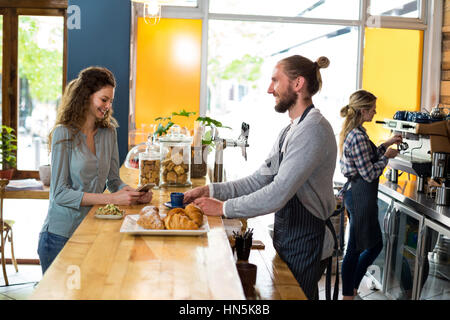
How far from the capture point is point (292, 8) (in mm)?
5984

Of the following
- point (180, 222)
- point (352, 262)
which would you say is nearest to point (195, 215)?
point (180, 222)

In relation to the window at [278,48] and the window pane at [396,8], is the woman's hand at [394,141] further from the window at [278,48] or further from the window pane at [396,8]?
the window pane at [396,8]

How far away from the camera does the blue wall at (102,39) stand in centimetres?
510

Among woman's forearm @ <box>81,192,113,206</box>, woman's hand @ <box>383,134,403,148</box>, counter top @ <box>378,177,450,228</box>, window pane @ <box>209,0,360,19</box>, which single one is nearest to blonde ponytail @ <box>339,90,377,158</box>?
woman's hand @ <box>383,134,403,148</box>

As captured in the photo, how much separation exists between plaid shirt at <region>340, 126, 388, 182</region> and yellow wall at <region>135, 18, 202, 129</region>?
207cm

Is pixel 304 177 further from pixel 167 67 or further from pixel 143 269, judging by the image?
pixel 167 67

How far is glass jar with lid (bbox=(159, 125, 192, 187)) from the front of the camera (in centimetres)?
312

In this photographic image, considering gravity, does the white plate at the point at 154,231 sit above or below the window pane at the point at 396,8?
below

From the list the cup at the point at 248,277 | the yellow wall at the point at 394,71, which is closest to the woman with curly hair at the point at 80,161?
the cup at the point at 248,277

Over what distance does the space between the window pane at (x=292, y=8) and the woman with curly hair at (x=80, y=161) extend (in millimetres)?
3395

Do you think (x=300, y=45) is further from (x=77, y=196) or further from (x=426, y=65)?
(x=77, y=196)

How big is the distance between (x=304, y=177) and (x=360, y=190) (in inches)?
84.9

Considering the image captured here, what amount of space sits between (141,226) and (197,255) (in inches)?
13.9

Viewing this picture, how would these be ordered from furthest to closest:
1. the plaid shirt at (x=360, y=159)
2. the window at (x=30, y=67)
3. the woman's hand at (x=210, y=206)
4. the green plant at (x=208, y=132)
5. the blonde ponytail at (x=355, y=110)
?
the window at (x=30, y=67)
the blonde ponytail at (x=355, y=110)
the plaid shirt at (x=360, y=159)
the green plant at (x=208, y=132)
the woman's hand at (x=210, y=206)
